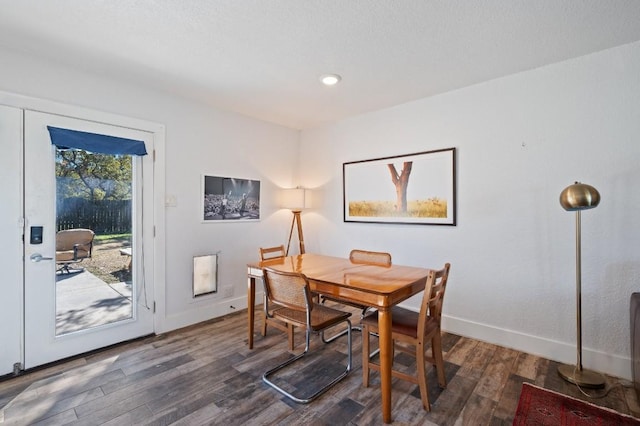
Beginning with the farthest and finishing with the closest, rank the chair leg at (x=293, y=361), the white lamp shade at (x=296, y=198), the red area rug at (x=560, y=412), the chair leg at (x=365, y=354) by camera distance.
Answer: the white lamp shade at (x=296, y=198)
the chair leg at (x=365, y=354)
the chair leg at (x=293, y=361)
the red area rug at (x=560, y=412)

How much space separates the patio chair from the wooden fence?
0.17ft

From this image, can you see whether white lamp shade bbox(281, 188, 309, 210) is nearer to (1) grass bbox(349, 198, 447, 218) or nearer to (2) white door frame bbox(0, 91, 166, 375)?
(1) grass bbox(349, 198, 447, 218)

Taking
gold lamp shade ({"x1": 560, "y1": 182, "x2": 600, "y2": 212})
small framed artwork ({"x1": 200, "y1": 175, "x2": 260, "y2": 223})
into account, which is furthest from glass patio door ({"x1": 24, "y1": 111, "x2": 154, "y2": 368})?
gold lamp shade ({"x1": 560, "y1": 182, "x2": 600, "y2": 212})

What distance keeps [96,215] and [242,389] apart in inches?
81.2

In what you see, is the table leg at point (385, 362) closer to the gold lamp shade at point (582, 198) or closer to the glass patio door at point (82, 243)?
the gold lamp shade at point (582, 198)

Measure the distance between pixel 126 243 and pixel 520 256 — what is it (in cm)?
380

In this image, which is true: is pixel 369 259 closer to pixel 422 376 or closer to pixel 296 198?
pixel 422 376

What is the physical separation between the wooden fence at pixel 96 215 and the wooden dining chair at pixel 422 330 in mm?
2508

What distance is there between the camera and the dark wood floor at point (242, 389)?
189 cm

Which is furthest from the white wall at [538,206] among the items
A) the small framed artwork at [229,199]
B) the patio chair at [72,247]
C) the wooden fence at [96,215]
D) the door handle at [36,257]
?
the door handle at [36,257]

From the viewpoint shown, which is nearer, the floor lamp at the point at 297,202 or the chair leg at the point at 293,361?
the chair leg at the point at 293,361

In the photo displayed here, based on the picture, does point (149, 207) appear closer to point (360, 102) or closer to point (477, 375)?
point (360, 102)

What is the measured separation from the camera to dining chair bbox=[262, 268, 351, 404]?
6.83 ft

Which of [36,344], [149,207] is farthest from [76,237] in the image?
[36,344]
